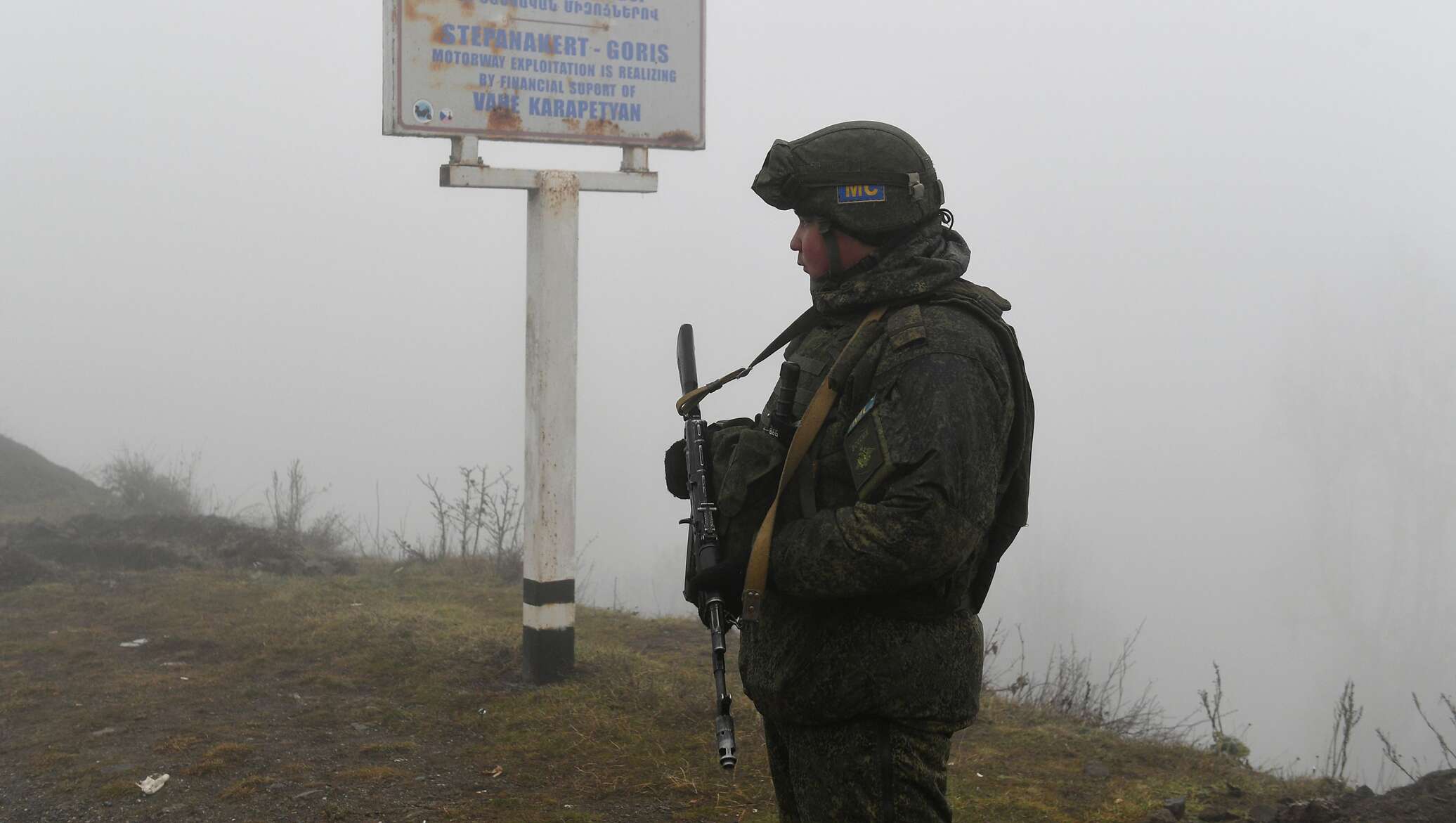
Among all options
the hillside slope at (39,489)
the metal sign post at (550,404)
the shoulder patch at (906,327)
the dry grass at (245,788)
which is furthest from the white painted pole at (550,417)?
the hillside slope at (39,489)

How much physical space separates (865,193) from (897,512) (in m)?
0.78

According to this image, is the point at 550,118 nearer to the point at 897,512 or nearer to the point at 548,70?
the point at 548,70

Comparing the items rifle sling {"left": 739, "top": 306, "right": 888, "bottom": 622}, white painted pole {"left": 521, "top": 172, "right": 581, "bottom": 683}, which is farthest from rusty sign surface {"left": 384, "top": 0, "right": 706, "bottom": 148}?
rifle sling {"left": 739, "top": 306, "right": 888, "bottom": 622}

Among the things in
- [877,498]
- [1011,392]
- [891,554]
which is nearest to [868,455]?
[877,498]

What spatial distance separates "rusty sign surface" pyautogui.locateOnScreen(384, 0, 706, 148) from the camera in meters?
5.98

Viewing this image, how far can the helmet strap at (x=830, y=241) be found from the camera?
9.63 ft

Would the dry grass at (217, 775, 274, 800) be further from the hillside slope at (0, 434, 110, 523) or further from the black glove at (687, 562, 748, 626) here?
the hillside slope at (0, 434, 110, 523)

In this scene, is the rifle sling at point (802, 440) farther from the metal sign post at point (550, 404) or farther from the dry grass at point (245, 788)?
the metal sign post at point (550, 404)

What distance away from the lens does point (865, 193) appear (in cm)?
289

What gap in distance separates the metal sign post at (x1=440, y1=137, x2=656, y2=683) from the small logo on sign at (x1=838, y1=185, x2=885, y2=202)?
3542 millimetres

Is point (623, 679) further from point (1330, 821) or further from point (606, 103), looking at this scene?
point (1330, 821)

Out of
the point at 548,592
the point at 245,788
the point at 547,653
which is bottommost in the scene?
the point at 245,788

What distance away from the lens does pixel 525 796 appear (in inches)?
197

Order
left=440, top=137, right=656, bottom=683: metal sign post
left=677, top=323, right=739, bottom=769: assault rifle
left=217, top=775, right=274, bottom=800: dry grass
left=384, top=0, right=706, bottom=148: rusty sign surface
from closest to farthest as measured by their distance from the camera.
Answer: left=677, top=323, right=739, bottom=769: assault rifle, left=217, top=775, right=274, bottom=800: dry grass, left=384, top=0, right=706, bottom=148: rusty sign surface, left=440, top=137, right=656, bottom=683: metal sign post
